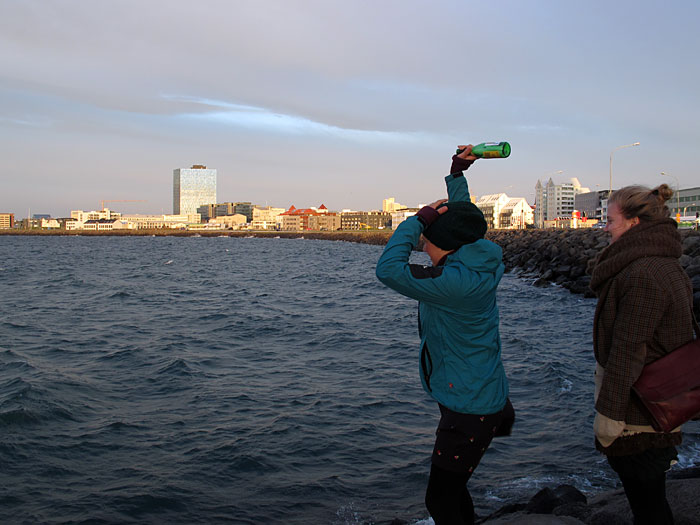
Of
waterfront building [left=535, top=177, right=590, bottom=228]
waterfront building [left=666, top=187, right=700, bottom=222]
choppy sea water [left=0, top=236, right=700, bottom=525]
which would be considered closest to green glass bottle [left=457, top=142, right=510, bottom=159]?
choppy sea water [left=0, top=236, right=700, bottom=525]

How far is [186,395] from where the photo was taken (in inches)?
386

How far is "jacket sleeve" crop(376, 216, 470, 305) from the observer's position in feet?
8.72

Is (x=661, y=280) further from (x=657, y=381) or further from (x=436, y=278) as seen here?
(x=436, y=278)

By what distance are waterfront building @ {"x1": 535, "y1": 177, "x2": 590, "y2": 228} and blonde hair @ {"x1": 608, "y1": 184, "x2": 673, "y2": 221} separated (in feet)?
533

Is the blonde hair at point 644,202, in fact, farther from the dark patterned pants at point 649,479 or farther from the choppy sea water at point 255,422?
the choppy sea water at point 255,422

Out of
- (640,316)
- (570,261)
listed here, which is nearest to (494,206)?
(570,261)

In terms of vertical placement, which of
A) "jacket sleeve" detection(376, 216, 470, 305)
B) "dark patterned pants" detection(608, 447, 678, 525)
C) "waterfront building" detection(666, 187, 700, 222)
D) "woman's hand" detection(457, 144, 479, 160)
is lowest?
"dark patterned pants" detection(608, 447, 678, 525)

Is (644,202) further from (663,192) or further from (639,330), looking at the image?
(639,330)

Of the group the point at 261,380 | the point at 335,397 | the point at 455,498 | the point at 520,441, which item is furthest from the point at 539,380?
the point at 455,498

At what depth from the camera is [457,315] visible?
2781 mm

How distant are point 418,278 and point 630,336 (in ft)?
3.29

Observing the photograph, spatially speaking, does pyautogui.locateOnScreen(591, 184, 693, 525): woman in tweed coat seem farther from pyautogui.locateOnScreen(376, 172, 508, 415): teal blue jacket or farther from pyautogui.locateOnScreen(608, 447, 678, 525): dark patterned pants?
pyautogui.locateOnScreen(376, 172, 508, 415): teal blue jacket

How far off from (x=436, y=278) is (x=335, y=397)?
24.6ft

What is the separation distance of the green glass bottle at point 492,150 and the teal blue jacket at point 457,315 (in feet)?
1.64
